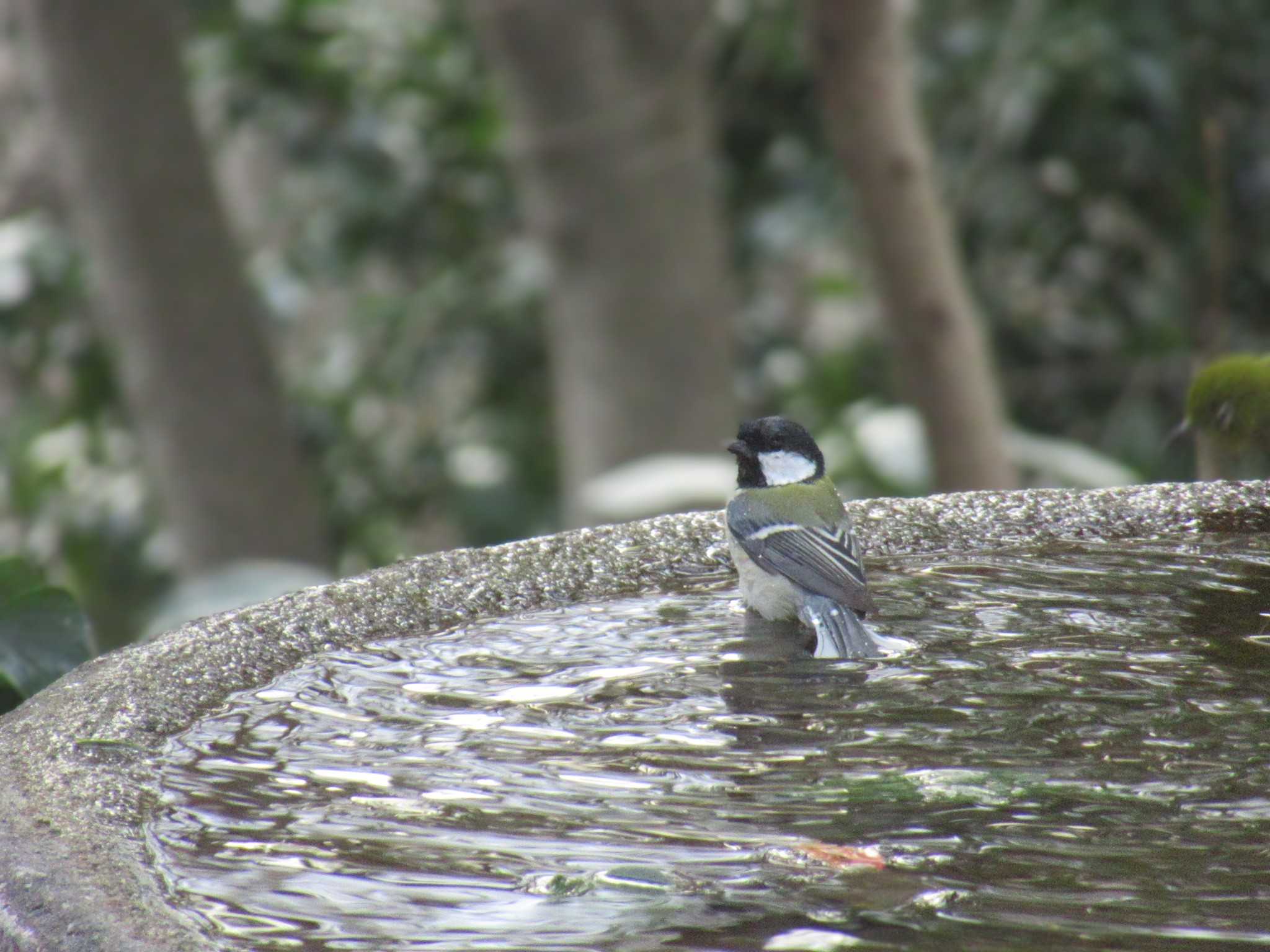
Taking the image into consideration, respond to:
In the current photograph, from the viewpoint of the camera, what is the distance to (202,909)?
3.10 feet

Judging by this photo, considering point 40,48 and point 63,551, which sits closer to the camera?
point 40,48

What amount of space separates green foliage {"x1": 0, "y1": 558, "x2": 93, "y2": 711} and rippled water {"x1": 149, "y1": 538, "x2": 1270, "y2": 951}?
27cm

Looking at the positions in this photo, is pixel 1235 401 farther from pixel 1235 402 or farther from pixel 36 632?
pixel 36 632

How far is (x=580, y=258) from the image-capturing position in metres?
4.17

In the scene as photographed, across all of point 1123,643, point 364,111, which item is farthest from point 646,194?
point 1123,643

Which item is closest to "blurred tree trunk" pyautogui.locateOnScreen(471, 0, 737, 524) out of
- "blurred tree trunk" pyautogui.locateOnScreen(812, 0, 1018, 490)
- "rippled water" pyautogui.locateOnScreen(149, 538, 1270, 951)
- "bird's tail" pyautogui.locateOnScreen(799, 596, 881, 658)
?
"blurred tree trunk" pyautogui.locateOnScreen(812, 0, 1018, 490)

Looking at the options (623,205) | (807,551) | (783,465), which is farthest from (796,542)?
(623,205)

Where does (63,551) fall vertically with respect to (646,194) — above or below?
below

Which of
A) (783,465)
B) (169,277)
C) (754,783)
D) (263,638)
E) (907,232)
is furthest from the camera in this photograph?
(169,277)

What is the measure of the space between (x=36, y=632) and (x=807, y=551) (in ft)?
2.91

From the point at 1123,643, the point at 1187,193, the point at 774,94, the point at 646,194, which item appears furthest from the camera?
the point at 774,94

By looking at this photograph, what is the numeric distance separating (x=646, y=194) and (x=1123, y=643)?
272 centimetres

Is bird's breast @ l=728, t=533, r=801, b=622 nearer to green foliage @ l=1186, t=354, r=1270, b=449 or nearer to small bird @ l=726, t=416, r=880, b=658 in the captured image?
small bird @ l=726, t=416, r=880, b=658

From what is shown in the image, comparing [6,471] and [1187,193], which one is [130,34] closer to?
[6,471]
